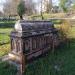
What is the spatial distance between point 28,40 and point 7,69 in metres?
1.33

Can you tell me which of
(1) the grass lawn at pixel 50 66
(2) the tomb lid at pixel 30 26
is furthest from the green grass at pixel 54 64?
(2) the tomb lid at pixel 30 26

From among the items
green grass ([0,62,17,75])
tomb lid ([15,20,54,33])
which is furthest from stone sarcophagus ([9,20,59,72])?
green grass ([0,62,17,75])

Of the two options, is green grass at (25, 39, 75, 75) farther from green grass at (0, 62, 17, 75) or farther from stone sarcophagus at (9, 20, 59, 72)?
green grass at (0, 62, 17, 75)

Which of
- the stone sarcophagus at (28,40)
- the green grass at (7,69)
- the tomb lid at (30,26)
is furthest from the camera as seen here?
the tomb lid at (30,26)

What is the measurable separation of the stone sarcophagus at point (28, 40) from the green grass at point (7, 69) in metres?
0.30

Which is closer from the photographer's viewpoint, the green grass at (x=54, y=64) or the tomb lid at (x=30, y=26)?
the green grass at (x=54, y=64)

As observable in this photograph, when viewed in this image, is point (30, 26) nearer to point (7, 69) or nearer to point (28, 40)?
point (28, 40)

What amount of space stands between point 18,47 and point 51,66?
137cm

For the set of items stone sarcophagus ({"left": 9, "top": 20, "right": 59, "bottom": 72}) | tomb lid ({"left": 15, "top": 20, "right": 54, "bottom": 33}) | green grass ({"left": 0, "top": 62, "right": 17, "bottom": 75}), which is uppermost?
tomb lid ({"left": 15, "top": 20, "right": 54, "bottom": 33})

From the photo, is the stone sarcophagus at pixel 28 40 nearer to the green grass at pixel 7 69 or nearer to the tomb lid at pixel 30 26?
the tomb lid at pixel 30 26

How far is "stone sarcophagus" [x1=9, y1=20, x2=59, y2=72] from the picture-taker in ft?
23.5

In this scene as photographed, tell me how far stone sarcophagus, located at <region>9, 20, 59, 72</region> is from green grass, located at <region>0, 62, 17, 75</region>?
300mm

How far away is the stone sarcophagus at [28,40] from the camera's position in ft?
23.5

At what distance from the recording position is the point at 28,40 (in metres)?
7.56
